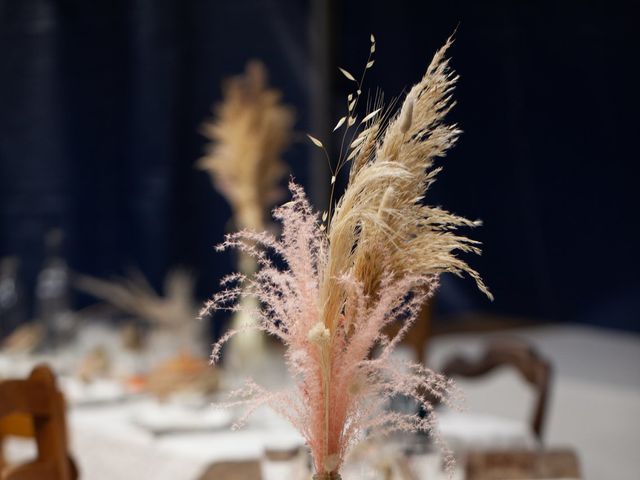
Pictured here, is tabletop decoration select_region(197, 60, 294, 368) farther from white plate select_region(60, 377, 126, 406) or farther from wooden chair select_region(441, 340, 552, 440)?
wooden chair select_region(441, 340, 552, 440)

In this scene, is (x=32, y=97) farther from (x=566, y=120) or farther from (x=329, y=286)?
(x=329, y=286)

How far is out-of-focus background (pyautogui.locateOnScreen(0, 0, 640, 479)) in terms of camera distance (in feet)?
18.3

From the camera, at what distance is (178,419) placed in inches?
103

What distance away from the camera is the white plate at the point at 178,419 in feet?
8.32

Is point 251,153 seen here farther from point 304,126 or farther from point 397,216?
point 304,126

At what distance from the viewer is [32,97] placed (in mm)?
6234

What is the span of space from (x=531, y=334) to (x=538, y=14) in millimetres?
1661

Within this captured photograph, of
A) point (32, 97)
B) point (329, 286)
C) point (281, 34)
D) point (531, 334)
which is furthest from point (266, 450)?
point (32, 97)

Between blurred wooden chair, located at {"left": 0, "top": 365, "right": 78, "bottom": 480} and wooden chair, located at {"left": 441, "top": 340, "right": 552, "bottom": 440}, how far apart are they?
3.89 feet

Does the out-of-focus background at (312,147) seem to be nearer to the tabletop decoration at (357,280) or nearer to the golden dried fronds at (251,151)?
the golden dried fronds at (251,151)

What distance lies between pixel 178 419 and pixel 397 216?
151 centimetres

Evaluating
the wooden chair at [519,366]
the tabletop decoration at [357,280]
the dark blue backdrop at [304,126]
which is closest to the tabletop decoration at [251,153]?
the wooden chair at [519,366]

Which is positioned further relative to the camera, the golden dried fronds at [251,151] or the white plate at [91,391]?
the golden dried fronds at [251,151]

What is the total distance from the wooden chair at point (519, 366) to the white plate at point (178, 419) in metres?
0.61
